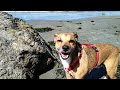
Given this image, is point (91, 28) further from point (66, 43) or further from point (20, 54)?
point (66, 43)

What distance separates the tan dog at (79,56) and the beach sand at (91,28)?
4.44 metres

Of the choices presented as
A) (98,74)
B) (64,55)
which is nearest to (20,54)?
(64,55)

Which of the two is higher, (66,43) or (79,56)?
(66,43)

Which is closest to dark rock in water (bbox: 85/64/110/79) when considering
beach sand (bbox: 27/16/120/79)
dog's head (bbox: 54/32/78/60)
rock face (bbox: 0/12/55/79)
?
rock face (bbox: 0/12/55/79)

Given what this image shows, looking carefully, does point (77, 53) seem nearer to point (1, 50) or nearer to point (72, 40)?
point (72, 40)

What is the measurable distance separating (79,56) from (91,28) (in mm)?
9055

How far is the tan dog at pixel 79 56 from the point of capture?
721 centimetres

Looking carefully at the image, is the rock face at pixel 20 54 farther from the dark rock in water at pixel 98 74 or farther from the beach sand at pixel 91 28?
the beach sand at pixel 91 28

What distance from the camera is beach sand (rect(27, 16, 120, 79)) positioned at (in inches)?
539

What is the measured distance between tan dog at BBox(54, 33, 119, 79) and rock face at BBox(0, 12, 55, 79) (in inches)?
41.6

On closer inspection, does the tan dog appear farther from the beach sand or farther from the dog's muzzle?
the beach sand

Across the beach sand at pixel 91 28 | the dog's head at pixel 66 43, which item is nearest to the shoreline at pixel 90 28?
the beach sand at pixel 91 28

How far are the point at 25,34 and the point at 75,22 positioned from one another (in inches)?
394

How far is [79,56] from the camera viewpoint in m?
7.53
